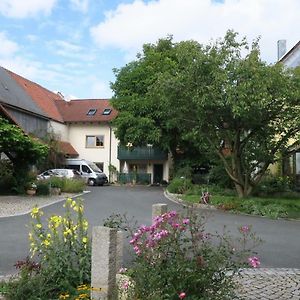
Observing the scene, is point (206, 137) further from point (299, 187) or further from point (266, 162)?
point (299, 187)

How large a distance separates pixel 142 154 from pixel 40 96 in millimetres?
12917

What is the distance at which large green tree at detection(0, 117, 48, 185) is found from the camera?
22.3 metres

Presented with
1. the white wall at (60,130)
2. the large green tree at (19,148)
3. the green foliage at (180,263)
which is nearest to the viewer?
the green foliage at (180,263)

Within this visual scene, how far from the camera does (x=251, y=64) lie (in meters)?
17.2

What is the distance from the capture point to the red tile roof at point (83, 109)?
1896 inches

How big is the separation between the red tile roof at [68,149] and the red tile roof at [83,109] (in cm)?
295

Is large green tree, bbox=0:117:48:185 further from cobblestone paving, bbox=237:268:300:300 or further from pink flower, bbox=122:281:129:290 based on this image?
pink flower, bbox=122:281:129:290

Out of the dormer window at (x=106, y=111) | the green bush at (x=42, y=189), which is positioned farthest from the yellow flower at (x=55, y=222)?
the dormer window at (x=106, y=111)

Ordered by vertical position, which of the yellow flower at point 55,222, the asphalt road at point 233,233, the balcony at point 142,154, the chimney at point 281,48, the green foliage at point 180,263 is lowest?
the asphalt road at point 233,233

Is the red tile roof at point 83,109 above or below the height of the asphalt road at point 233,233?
above

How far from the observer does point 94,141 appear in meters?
48.2

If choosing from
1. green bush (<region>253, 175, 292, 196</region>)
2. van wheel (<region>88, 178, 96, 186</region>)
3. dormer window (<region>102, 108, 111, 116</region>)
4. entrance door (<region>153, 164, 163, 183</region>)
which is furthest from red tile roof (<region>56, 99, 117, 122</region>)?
green bush (<region>253, 175, 292, 196</region>)

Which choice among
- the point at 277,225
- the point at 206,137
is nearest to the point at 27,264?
the point at 277,225

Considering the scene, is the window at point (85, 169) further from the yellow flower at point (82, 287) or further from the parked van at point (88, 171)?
the yellow flower at point (82, 287)
